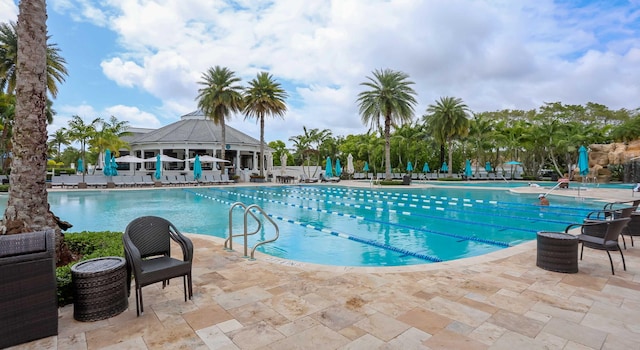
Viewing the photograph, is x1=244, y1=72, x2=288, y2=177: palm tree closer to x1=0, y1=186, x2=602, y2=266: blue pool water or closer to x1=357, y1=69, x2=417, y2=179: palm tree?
x1=357, y1=69, x2=417, y2=179: palm tree

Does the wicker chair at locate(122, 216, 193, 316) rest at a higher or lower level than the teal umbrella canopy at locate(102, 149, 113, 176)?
lower

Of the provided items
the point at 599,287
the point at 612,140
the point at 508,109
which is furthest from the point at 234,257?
the point at 508,109

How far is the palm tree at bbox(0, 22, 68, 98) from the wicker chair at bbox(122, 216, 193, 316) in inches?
901

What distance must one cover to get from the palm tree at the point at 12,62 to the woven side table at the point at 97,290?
2327 cm

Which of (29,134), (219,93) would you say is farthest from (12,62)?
(29,134)

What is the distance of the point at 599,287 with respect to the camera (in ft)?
12.7

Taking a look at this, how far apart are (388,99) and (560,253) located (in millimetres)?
22594

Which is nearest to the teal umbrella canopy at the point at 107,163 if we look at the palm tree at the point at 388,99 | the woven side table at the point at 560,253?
the palm tree at the point at 388,99

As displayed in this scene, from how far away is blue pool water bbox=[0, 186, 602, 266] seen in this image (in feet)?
23.0

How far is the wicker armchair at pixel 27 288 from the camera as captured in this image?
251 centimetres

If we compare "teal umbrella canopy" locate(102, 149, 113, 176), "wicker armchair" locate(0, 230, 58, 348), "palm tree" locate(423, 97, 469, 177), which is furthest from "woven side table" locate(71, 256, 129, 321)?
"palm tree" locate(423, 97, 469, 177)

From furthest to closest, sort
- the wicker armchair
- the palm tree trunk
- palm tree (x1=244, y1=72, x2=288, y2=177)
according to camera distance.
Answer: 1. palm tree (x1=244, y1=72, x2=288, y2=177)
2. the palm tree trunk
3. the wicker armchair

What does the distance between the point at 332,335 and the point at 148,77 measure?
907 inches

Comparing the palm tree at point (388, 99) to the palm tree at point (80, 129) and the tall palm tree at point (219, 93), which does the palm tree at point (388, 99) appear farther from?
the palm tree at point (80, 129)
